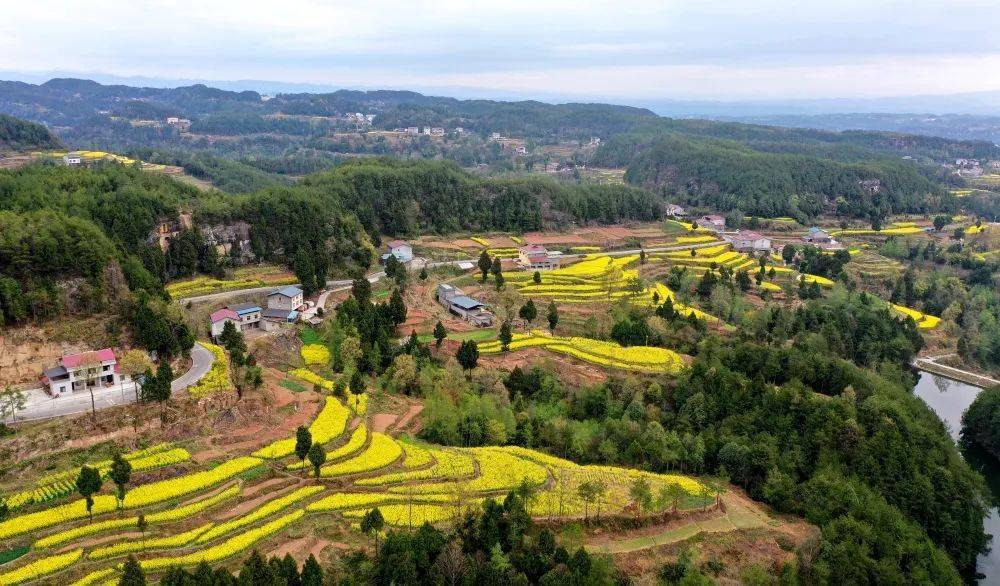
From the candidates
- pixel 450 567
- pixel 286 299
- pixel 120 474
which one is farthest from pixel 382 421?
pixel 286 299

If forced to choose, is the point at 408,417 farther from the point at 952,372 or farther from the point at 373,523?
the point at 952,372

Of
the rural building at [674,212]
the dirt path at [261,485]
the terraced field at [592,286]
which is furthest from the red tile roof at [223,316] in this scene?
the rural building at [674,212]

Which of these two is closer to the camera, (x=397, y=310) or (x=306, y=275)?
(x=397, y=310)

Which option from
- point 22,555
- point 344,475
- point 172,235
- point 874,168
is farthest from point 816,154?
point 22,555

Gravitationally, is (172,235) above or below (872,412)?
above

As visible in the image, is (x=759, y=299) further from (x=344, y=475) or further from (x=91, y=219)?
(x=91, y=219)

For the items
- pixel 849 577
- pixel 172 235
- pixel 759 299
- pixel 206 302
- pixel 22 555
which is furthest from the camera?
pixel 759 299

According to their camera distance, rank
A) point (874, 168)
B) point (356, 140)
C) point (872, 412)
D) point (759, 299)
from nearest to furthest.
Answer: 1. point (872, 412)
2. point (759, 299)
3. point (874, 168)
4. point (356, 140)
